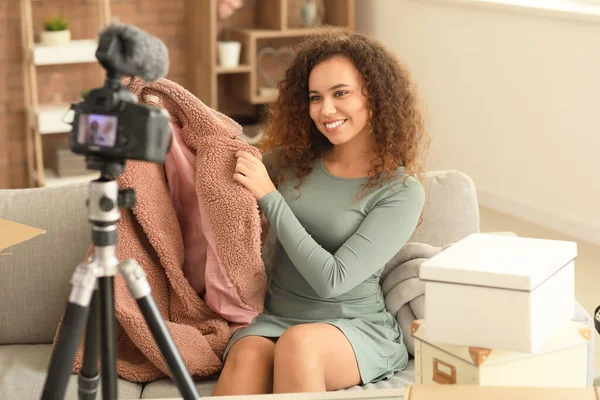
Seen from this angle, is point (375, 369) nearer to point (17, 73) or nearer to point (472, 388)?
point (472, 388)

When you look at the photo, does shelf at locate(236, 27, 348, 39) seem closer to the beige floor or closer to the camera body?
the beige floor

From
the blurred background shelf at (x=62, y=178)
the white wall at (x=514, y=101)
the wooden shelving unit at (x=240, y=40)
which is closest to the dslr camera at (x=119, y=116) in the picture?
the white wall at (x=514, y=101)

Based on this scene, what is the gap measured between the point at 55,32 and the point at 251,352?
10.2 ft

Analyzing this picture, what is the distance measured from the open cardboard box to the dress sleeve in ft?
1.57

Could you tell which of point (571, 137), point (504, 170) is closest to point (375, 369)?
point (571, 137)

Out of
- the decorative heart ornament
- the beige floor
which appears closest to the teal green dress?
the beige floor

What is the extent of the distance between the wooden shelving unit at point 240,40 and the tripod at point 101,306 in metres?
3.78

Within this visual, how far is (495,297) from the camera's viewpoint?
1.33 m

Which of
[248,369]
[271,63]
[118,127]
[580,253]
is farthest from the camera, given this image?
[271,63]

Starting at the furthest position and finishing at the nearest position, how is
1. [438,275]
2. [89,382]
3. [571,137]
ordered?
1. [571,137]
2. [438,275]
3. [89,382]

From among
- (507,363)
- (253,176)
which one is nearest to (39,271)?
(253,176)

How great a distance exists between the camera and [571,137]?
4.08 m

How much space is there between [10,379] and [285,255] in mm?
629

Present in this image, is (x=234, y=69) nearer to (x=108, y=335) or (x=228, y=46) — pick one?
(x=228, y=46)
